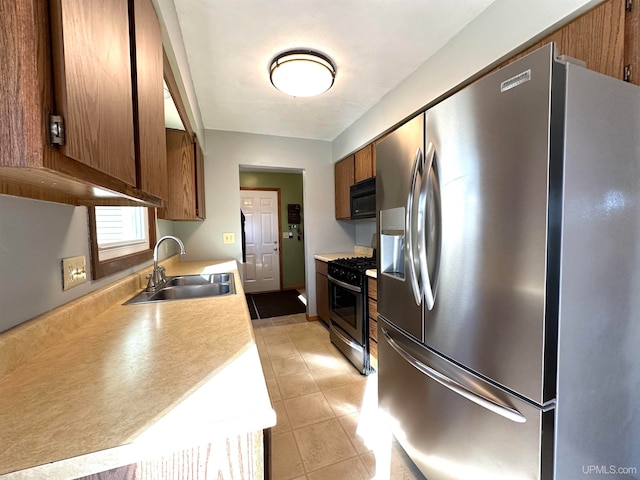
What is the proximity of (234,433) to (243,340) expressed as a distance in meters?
0.37

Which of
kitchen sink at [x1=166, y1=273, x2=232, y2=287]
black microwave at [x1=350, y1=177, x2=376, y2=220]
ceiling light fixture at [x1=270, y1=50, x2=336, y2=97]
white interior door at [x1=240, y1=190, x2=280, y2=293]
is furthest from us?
white interior door at [x1=240, y1=190, x2=280, y2=293]

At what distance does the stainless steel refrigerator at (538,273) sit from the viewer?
2.59 ft

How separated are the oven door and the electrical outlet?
5.73 feet

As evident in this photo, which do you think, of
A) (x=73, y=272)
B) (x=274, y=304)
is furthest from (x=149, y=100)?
(x=274, y=304)

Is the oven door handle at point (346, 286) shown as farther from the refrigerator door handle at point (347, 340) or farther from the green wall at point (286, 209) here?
the green wall at point (286, 209)

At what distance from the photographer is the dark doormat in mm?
3850

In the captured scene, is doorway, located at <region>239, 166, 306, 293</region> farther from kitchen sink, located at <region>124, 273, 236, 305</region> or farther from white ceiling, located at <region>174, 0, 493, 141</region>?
kitchen sink, located at <region>124, 273, 236, 305</region>

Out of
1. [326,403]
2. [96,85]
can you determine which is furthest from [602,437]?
[96,85]

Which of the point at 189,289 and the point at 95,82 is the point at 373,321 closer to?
the point at 189,289

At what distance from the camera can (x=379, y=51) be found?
171 centimetres

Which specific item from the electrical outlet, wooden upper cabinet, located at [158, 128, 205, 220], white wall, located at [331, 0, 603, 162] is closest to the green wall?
wooden upper cabinet, located at [158, 128, 205, 220]

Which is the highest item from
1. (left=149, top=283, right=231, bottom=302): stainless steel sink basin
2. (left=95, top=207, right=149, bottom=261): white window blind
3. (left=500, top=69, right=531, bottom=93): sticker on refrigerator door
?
(left=500, top=69, right=531, bottom=93): sticker on refrigerator door

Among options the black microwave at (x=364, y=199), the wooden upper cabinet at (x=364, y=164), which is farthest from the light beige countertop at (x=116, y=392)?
the wooden upper cabinet at (x=364, y=164)

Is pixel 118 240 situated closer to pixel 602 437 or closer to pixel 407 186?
pixel 407 186
